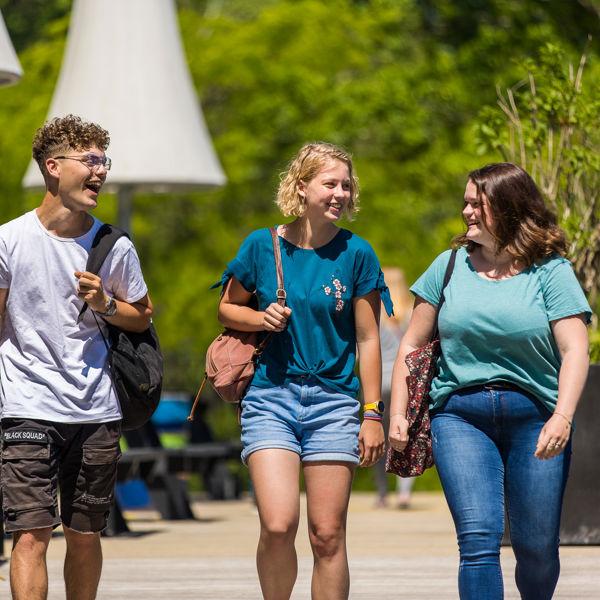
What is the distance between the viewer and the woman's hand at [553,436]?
487 centimetres

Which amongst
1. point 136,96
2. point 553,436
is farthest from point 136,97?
point 553,436

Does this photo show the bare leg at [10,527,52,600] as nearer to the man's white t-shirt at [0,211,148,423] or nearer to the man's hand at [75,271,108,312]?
the man's white t-shirt at [0,211,148,423]

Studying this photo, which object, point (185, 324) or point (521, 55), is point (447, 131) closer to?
point (521, 55)

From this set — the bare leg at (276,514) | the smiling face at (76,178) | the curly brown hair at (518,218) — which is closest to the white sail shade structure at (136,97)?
the smiling face at (76,178)

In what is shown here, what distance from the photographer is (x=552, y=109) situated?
9.11 meters

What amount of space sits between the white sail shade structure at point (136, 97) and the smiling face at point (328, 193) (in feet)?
25.8

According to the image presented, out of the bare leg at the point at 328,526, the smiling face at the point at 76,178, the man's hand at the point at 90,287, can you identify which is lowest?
the bare leg at the point at 328,526

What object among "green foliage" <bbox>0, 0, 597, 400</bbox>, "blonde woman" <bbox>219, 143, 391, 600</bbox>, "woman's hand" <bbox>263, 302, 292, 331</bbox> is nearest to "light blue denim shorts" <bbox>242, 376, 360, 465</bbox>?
"blonde woman" <bbox>219, 143, 391, 600</bbox>

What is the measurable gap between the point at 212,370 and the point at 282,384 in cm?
34

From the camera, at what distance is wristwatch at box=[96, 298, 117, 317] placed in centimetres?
519

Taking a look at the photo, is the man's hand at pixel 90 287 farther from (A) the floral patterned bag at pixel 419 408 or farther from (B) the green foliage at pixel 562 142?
(B) the green foliage at pixel 562 142

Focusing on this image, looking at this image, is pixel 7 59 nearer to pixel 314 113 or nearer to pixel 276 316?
pixel 276 316

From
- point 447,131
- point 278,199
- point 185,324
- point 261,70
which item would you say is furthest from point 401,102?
point 278,199

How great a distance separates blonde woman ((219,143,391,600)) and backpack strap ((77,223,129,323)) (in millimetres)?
486
